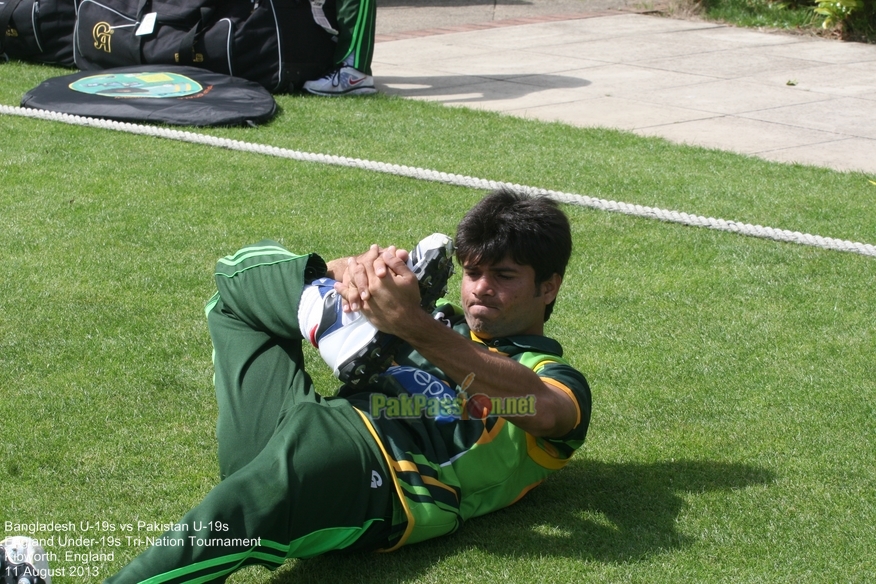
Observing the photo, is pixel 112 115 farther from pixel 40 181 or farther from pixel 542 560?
pixel 542 560

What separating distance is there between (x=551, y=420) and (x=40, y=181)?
4.12 m

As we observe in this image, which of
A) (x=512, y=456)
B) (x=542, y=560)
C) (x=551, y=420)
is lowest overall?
(x=542, y=560)

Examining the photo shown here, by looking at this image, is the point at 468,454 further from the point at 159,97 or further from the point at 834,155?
the point at 159,97

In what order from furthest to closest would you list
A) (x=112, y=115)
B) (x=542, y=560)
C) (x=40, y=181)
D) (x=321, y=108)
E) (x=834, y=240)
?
(x=321, y=108) < (x=112, y=115) < (x=40, y=181) < (x=834, y=240) < (x=542, y=560)

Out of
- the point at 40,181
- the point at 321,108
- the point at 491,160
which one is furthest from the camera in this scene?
the point at 321,108

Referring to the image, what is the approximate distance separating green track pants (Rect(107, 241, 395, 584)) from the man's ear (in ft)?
1.97

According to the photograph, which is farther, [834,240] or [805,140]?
[805,140]

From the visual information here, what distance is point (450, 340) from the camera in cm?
253

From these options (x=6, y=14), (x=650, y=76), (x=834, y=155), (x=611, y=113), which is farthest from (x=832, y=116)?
(x=6, y=14)

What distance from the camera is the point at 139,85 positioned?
7602mm

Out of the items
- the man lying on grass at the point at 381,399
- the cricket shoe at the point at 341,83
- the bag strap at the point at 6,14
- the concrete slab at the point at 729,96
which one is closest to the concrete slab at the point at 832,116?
the concrete slab at the point at 729,96

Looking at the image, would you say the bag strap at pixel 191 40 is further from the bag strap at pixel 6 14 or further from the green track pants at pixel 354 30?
the bag strap at pixel 6 14

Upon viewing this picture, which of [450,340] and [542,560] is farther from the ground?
[450,340]

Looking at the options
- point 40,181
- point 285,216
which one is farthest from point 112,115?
point 285,216
